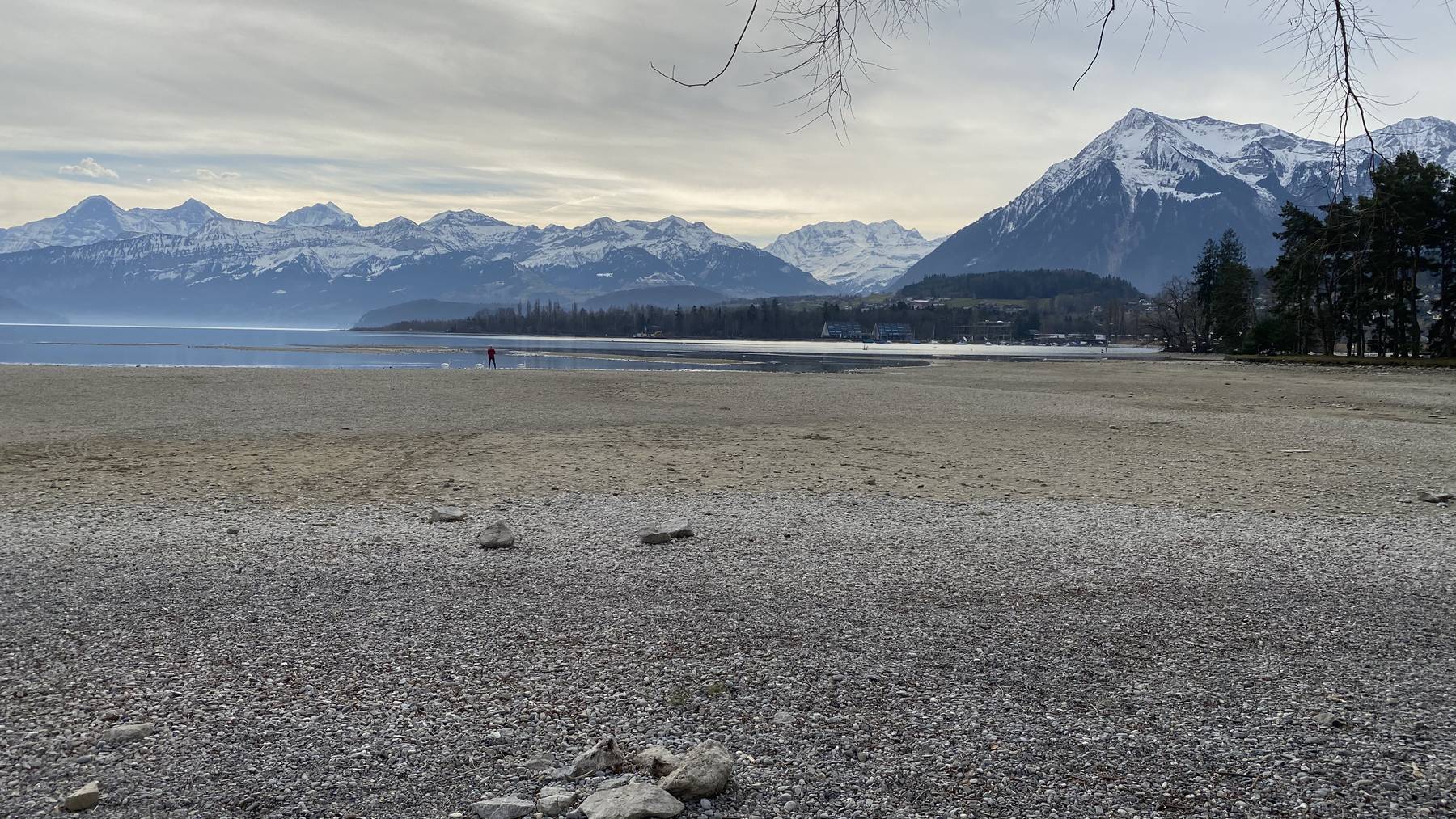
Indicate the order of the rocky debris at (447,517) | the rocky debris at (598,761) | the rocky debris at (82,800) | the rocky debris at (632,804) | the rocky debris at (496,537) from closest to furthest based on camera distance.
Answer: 1. the rocky debris at (632,804)
2. the rocky debris at (82,800)
3. the rocky debris at (598,761)
4. the rocky debris at (496,537)
5. the rocky debris at (447,517)

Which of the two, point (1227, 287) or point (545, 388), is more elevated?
point (1227, 287)

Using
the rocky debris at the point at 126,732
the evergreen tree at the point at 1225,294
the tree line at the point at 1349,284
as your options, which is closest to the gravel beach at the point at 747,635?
the rocky debris at the point at 126,732

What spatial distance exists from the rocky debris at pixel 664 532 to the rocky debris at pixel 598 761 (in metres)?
4.48

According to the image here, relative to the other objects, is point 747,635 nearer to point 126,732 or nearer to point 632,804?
point 632,804

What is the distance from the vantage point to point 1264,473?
13.5 metres

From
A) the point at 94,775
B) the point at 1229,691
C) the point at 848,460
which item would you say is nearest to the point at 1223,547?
the point at 1229,691

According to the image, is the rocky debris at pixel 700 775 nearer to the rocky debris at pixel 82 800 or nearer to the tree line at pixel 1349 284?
the rocky debris at pixel 82 800

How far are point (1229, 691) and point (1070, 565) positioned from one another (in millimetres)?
2906

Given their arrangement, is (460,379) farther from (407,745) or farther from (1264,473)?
(407,745)

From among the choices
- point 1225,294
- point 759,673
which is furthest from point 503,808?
point 1225,294

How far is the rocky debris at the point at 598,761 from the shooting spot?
12.6 ft

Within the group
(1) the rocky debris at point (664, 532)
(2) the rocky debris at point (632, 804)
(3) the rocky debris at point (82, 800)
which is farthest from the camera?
(1) the rocky debris at point (664, 532)

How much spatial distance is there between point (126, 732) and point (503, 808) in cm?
213

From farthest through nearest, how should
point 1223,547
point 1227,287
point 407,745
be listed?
point 1227,287 < point 1223,547 < point 407,745
